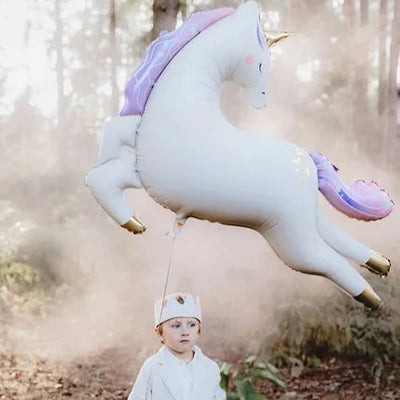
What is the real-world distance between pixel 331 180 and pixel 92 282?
468 cm

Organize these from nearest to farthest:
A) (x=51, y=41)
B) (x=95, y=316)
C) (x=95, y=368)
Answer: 1. (x=95, y=368)
2. (x=95, y=316)
3. (x=51, y=41)

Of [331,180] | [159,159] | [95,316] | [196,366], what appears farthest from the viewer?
[95,316]

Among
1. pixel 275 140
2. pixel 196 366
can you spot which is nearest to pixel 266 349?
A: pixel 196 366

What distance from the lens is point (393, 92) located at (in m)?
9.11

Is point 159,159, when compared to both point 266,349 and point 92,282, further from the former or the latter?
point 92,282

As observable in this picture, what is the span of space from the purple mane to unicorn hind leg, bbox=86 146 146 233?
132 millimetres

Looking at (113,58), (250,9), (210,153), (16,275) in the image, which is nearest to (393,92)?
(113,58)

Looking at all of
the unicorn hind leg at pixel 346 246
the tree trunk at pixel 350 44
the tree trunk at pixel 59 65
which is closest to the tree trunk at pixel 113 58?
the tree trunk at pixel 350 44

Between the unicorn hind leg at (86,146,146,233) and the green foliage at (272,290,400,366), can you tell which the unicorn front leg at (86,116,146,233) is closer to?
the unicorn hind leg at (86,146,146,233)

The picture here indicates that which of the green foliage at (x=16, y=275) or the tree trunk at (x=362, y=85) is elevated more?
the tree trunk at (x=362, y=85)

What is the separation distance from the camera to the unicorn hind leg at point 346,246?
83.0 inches

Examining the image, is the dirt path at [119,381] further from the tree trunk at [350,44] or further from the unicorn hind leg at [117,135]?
the tree trunk at [350,44]

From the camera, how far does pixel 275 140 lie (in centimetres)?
203

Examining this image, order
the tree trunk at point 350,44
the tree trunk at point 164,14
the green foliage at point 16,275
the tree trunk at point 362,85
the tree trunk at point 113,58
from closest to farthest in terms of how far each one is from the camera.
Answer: the tree trunk at point 164,14 < the green foliage at point 16,275 < the tree trunk at point 113,58 < the tree trunk at point 362,85 < the tree trunk at point 350,44
